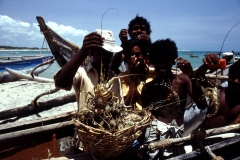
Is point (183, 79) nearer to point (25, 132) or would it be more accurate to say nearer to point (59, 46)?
point (25, 132)

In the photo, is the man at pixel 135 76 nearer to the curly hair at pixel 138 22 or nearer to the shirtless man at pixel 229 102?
the shirtless man at pixel 229 102

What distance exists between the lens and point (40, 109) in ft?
22.9

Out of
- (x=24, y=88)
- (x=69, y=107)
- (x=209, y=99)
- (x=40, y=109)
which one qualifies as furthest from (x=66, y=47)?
(x=24, y=88)

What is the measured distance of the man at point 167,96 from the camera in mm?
2293

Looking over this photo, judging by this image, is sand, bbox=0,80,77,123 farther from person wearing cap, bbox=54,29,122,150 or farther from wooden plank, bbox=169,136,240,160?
wooden plank, bbox=169,136,240,160

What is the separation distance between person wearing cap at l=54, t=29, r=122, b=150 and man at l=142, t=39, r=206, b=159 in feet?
1.73

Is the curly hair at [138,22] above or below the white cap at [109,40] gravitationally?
above

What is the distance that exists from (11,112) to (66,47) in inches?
107

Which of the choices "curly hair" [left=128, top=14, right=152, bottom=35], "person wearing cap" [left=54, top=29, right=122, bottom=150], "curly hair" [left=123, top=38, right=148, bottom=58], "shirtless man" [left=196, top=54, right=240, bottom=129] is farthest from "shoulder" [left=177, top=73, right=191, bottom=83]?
"curly hair" [left=128, top=14, right=152, bottom=35]

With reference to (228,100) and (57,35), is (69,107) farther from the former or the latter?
(228,100)

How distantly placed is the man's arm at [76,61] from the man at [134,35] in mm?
1389

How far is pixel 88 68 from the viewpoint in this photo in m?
2.59

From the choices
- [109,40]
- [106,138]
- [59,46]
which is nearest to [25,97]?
[59,46]

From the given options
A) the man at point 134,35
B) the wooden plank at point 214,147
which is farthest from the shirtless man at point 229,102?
the man at point 134,35
